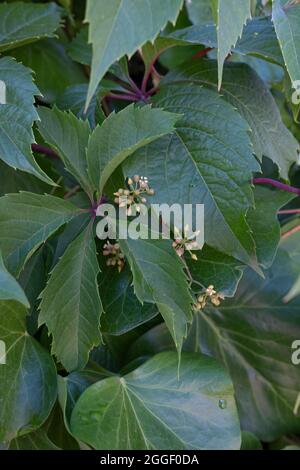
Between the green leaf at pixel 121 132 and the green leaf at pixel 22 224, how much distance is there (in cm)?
6

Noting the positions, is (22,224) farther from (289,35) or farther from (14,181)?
(289,35)

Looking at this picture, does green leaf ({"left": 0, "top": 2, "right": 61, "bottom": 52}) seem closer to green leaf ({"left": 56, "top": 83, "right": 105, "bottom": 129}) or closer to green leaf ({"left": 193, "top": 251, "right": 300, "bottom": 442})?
green leaf ({"left": 56, "top": 83, "right": 105, "bottom": 129})

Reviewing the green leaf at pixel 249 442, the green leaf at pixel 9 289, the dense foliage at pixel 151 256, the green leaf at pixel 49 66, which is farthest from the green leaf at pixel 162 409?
the green leaf at pixel 49 66

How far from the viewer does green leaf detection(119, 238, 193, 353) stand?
559 millimetres

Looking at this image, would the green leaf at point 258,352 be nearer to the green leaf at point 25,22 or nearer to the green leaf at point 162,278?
the green leaf at point 162,278

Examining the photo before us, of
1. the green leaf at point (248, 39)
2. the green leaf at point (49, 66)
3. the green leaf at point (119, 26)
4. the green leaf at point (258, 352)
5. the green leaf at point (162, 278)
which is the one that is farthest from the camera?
the green leaf at point (49, 66)

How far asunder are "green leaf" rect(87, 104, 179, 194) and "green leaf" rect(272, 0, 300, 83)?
119 mm

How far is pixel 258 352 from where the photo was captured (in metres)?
0.79

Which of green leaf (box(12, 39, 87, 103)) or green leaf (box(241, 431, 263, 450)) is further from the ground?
green leaf (box(12, 39, 87, 103))

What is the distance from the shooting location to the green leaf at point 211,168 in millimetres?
611

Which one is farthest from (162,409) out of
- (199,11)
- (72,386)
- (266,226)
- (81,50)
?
(199,11)

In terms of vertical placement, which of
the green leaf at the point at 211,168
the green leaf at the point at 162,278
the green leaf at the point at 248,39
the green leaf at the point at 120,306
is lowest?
the green leaf at the point at 120,306

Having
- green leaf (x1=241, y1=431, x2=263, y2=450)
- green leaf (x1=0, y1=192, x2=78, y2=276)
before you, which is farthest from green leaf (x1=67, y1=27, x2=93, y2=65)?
green leaf (x1=241, y1=431, x2=263, y2=450)

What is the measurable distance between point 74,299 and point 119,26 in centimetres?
27
